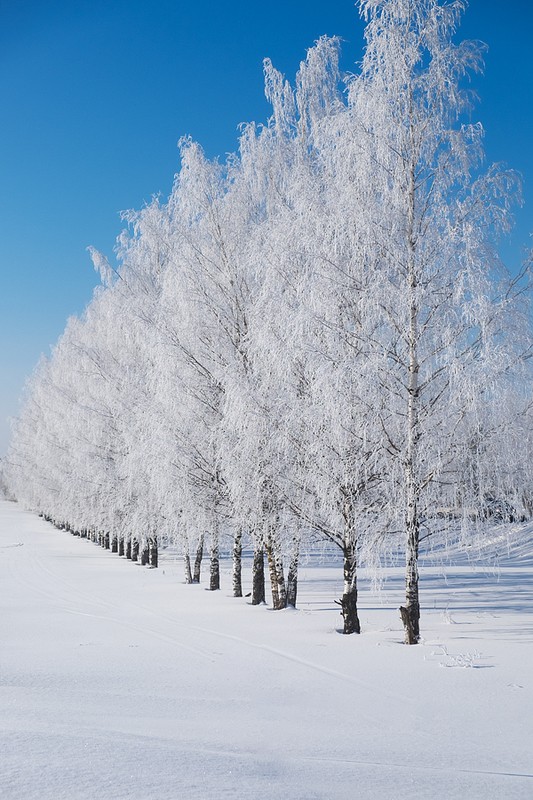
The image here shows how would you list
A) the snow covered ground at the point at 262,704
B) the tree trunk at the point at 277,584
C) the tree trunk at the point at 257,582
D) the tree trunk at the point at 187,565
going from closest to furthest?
the snow covered ground at the point at 262,704 < the tree trunk at the point at 277,584 < the tree trunk at the point at 257,582 < the tree trunk at the point at 187,565

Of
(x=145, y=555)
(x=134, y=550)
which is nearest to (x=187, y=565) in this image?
(x=145, y=555)

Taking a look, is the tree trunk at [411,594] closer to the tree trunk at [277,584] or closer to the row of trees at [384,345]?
the row of trees at [384,345]

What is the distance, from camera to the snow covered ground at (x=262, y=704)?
13.1 ft

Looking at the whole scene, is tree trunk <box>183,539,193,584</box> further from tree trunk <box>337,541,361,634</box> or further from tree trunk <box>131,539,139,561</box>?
tree trunk <box>131,539,139,561</box>

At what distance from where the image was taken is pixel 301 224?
1004cm

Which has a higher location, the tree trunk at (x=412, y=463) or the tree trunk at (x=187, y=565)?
the tree trunk at (x=412, y=463)

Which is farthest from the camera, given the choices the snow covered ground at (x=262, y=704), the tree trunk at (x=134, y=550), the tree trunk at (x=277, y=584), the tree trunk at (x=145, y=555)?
the tree trunk at (x=134, y=550)

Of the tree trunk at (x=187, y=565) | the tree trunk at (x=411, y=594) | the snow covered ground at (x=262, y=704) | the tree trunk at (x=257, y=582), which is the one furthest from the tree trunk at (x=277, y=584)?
the tree trunk at (x=187, y=565)

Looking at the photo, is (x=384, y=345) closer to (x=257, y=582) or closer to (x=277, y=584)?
(x=277, y=584)

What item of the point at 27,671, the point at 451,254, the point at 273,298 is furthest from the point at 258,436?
the point at 27,671

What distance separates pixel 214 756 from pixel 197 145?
513 inches

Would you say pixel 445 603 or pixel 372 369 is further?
pixel 445 603

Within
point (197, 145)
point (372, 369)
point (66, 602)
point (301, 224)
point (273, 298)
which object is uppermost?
point (197, 145)

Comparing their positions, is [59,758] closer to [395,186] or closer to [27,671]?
[27,671]
